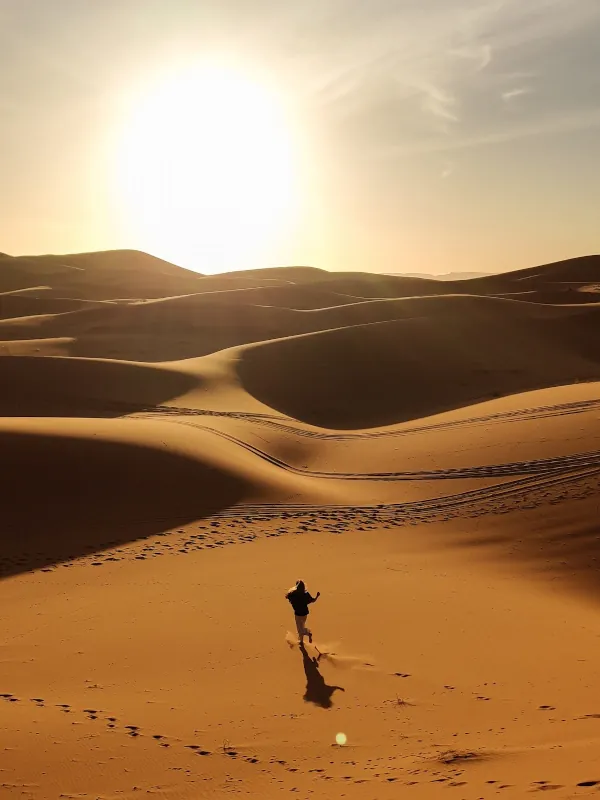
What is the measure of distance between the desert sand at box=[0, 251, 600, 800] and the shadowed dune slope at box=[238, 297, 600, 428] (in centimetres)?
41

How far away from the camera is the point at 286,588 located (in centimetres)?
877

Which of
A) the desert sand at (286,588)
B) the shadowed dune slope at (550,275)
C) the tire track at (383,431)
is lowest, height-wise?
the desert sand at (286,588)

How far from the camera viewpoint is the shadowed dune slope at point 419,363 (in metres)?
24.0

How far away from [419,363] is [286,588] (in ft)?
67.9

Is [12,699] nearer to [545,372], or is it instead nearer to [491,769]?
[491,769]

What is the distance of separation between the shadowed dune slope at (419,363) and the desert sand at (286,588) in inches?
15.9

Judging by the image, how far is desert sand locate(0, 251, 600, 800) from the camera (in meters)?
4.79

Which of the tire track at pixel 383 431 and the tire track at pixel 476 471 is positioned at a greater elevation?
the tire track at pixel 383 431

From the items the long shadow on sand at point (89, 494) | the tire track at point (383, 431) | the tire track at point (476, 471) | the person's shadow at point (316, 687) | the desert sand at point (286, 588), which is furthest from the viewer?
the tire track at point (383, 431)

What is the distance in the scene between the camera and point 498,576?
9.19 meters

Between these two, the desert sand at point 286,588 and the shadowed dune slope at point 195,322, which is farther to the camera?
the shadowed dune slope at point 195,322

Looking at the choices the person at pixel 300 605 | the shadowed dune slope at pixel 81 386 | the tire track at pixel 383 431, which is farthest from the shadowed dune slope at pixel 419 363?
the person at pixel 300 605

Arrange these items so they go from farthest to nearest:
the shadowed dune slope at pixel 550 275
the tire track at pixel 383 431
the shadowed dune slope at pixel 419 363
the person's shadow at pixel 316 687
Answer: the shadowed dune slope at pixel 550 275
the shadowed dune slope at pixel 419 363
the tire track at pixel 383 431
the person's shadow at pixel 316 687

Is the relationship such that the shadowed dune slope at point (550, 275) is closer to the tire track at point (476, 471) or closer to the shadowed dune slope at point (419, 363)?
the shadowed dune slope at point (419, 363)
